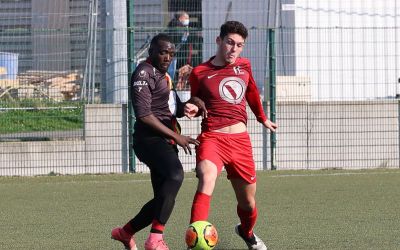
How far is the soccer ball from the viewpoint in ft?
24.7

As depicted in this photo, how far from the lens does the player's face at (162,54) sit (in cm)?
810

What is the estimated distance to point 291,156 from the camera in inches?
674

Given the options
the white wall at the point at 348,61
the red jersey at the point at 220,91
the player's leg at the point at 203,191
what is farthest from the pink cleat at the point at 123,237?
the white wall at the point at 348,61

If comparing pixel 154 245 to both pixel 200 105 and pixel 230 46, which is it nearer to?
pixel 200 105

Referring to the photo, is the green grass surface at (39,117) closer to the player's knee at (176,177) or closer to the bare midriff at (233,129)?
the bare midriff at (233,129)

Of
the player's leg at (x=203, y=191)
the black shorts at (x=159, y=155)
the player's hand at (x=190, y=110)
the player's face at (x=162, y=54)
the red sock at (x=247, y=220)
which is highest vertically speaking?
the player's face at (x=162, y=54)

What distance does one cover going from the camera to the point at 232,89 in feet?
27.7

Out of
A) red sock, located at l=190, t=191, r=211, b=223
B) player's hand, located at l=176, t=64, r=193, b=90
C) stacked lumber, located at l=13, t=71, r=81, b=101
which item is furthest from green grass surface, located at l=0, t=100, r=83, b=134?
red sock, located at l=190, t=191, r=211, b=223

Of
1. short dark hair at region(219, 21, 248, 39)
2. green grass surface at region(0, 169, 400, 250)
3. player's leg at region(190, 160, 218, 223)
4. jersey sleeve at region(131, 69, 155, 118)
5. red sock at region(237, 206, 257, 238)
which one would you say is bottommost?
green grass surface at region(0, 169, 400, 250)

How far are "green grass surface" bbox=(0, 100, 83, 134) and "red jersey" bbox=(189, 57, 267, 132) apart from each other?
330 inches

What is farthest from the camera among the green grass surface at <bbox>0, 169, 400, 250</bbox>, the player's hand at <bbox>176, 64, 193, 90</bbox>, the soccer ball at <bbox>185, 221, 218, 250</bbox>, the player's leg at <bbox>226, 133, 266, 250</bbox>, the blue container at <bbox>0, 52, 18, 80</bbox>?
the player's hand at <bbox>176, 64, 193, 90</bbox>

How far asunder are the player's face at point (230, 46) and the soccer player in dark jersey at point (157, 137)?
447 millimetres

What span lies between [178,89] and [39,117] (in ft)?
7.87

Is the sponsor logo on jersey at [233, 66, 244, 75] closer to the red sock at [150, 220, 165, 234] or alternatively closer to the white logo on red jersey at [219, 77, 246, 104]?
the white logo on red jersey at [219, 77, 246, 104]
